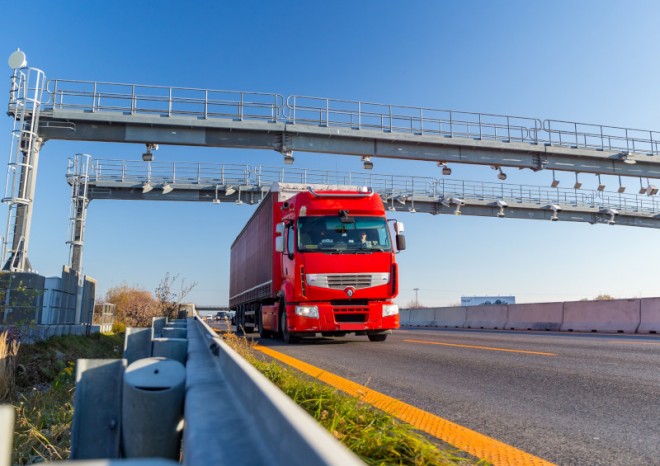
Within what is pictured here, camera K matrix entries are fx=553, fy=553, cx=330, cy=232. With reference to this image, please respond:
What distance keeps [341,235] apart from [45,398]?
24.1 feet

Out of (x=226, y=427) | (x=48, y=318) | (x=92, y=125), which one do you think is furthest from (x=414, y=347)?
(x=92, y=125)

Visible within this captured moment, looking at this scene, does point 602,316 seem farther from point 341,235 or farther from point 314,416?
point 314,416

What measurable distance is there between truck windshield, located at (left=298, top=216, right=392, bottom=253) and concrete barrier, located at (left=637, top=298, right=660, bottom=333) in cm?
1065

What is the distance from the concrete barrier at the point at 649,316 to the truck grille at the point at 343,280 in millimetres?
10954

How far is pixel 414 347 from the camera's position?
36.7 feet

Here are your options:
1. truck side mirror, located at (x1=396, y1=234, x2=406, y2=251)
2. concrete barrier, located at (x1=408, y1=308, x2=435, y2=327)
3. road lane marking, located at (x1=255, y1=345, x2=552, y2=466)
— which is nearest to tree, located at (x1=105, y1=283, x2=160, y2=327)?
truck side mirror, located at (x1=396, y1=234, x2=406, y2=251)

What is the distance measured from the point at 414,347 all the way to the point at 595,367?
412 cm

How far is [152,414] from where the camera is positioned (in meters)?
2.33

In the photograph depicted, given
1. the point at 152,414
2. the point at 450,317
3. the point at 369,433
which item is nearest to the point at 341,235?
the point at 369,433

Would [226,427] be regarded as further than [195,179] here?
No

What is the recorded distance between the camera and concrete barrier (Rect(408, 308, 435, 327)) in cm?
3297

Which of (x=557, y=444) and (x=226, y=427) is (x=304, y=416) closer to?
(x=226, y=427)

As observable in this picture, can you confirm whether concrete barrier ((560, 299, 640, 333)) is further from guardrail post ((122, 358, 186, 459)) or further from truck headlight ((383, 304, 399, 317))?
guardrail post ((122, 358, 186, 459))

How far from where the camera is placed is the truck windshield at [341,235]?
12.2m
